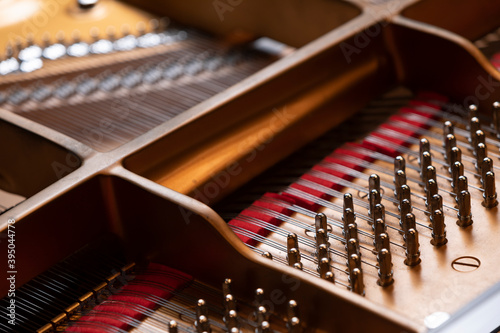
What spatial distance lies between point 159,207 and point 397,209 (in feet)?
2.51

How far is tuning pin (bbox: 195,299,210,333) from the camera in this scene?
2283 mm

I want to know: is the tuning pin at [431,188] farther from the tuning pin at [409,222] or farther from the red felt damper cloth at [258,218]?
the red felt damper cloth at [258,218]

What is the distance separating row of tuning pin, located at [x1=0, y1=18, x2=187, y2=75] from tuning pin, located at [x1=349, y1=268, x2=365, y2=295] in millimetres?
1813

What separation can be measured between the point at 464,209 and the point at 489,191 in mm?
124

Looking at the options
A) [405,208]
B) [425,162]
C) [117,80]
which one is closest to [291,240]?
[405,208]

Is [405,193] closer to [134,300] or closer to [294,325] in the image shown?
[294,325]

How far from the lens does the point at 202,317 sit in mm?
2285

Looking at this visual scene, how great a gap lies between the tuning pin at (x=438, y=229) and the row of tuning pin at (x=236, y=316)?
0.55 m

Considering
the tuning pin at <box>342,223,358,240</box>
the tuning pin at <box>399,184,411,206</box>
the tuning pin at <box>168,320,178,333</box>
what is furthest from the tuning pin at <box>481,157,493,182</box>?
the tuning pin at <box>168,320,178,333</box>

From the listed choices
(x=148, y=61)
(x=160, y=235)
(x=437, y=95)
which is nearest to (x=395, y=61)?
(x=437, y=95)

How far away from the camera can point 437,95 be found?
3365mm

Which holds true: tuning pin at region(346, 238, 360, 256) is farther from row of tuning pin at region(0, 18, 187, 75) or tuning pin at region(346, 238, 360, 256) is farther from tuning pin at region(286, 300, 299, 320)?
row of tuning pin at region(0, 18, 187, 75)

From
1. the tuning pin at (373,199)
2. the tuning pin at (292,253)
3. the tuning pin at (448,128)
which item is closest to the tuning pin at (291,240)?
the tuning pin at (292,253)

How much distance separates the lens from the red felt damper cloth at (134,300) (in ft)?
7.87
